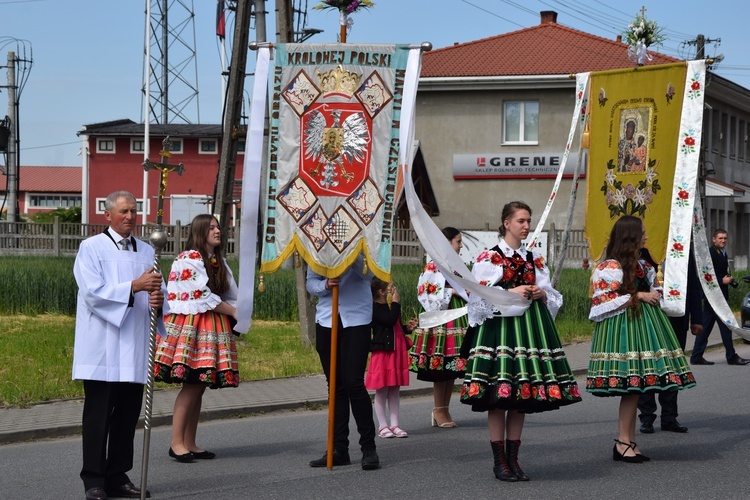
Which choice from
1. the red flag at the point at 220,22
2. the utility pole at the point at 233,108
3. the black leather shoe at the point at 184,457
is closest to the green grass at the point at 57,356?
the utility pole at the point at 233,108

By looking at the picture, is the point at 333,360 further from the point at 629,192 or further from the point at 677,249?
the point at 629,192

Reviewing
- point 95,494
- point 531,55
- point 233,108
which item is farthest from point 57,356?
point 531,55

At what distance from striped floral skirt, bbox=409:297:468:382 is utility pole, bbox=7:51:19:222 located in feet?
98.7

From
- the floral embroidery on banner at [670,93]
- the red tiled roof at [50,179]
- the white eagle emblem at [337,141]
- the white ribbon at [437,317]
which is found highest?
the red tiled roof at [50,179]

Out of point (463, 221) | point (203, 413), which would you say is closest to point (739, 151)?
point (463, 221)

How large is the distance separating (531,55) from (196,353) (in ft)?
113

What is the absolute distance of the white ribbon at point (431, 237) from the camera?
Result: 763 centimetres

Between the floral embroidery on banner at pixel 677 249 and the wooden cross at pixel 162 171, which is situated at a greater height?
the wooden cross at pixel 162 171

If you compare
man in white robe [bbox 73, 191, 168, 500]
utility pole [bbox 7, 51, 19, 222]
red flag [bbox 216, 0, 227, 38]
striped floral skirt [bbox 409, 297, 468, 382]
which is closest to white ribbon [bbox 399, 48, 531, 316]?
man in white robe [bbox 73, 191, 168, 500]

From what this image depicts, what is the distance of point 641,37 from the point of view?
35.7ft

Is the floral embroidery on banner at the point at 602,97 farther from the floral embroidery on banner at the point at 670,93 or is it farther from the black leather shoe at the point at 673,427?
the black leather shoe at the point at 673,427

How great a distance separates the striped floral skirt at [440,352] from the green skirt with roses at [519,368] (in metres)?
2.23

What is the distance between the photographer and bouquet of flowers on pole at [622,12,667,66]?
10.8 metres

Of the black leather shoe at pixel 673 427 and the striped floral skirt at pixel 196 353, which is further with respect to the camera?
the black leather shoe at pixel 673 427
